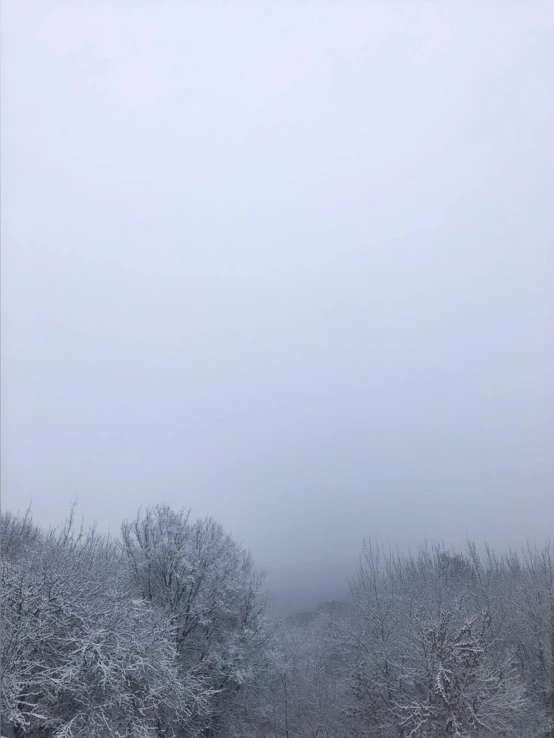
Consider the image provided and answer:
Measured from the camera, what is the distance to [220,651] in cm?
3120

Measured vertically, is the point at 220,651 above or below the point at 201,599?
below

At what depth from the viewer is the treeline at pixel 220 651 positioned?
755 inches

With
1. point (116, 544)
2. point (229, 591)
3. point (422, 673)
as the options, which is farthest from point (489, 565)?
point (116, 544)

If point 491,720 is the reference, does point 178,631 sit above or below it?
above

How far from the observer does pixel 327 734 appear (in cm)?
2953

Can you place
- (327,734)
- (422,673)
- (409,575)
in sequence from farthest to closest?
1. (409,575)
2. (327,734)
3. (422,673)

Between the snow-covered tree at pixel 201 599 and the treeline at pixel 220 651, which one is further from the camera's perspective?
the snow-covered tree at pixel 201 599

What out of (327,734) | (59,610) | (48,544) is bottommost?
(327,734)

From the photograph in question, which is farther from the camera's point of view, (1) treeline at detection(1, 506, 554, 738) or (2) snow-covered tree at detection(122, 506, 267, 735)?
(2) snow-covered tree at detection(122, 506, 267, 735)

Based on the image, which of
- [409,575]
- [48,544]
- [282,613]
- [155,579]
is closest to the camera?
[48,544]

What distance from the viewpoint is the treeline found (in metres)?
19.2

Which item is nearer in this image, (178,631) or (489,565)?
(178,631)

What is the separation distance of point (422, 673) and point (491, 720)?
9.24ft

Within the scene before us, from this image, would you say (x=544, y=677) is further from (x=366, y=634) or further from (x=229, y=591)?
(x=229, y=591)
